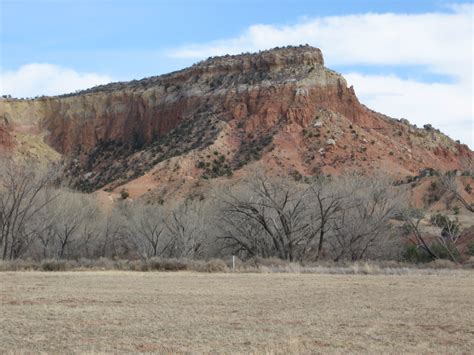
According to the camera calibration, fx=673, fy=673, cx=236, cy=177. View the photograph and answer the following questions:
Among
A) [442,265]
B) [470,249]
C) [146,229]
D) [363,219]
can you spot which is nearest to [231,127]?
[146,229]

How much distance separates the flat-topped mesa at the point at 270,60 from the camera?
321ft

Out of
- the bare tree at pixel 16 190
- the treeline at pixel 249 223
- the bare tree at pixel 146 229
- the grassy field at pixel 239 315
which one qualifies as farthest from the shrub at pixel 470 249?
the bare tree at pixel 16 190

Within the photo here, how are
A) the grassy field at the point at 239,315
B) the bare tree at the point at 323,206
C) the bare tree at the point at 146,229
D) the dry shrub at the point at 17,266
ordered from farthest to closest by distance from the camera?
1. the bare tree at the point at 146,229
2. the bare tree at the point at 323,206
3. the dry shrub at the point at 17,266
4. the grassy field at the point at 239,315

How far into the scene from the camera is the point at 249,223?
1870 inches

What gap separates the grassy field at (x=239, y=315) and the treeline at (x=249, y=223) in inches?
581

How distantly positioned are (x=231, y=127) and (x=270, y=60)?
12.3 metres

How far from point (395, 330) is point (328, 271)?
20743mm

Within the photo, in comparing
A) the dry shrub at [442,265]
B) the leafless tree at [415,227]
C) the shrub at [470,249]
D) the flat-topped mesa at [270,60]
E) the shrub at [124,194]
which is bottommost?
the dry shrub at [442,265]

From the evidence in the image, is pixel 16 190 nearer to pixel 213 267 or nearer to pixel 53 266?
pixel 53 266

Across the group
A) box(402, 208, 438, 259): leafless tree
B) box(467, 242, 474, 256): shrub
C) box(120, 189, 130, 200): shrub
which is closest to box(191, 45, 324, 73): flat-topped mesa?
box(120, 189, 130, 200): shrub

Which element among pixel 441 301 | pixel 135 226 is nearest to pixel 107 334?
pixel 441 301

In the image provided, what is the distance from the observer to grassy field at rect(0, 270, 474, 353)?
513 inches

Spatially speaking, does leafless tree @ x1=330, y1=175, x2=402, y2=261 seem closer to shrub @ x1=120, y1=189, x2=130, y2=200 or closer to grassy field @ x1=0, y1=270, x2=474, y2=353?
grassy field @ x1=0, y1=270, x2=474, y2=353

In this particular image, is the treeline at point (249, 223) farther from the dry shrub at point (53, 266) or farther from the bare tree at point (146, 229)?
the dry shrub at point (53, 266)
